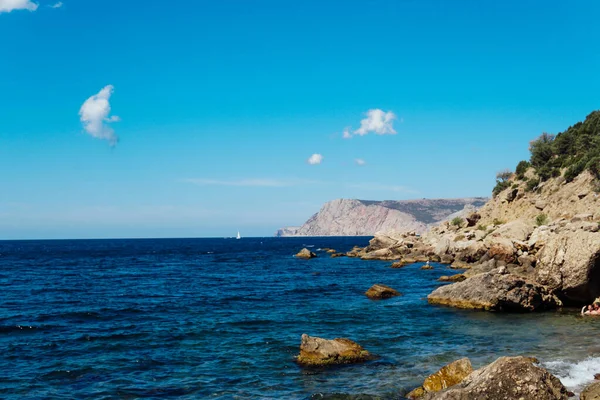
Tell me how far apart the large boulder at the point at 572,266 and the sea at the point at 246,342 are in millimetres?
1584

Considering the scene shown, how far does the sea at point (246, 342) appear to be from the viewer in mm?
16922

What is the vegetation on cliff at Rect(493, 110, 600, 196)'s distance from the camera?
6700cm

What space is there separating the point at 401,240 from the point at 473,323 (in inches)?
2472

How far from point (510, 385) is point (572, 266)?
1925 cm

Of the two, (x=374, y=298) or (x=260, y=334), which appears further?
(x=374, y=298)

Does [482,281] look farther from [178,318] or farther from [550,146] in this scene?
[550,146]

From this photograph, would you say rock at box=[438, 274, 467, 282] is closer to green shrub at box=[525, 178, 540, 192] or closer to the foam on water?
the foam on water

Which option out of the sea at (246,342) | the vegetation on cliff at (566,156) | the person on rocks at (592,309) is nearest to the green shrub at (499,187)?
the vegetation on cliff at (566,156)

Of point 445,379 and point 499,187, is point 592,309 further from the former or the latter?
point 499,187

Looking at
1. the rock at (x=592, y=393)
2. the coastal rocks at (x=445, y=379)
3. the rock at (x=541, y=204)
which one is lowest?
the coastal rocks at (x=445, y=379)

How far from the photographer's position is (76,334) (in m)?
25.5

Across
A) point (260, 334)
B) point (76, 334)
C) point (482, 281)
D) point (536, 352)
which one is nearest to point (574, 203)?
point (482, 281)

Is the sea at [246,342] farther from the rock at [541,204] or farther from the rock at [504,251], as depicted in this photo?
the rock at [541,204]

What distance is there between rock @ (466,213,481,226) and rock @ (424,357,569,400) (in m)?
74.8
